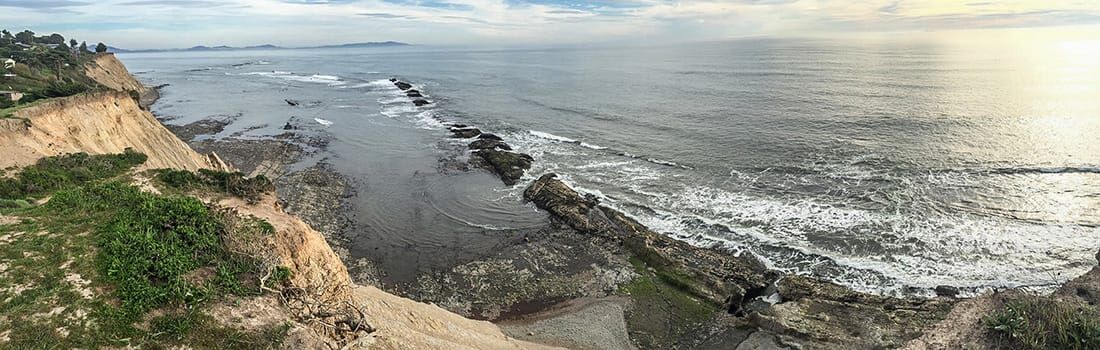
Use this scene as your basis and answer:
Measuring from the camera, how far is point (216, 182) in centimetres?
1647

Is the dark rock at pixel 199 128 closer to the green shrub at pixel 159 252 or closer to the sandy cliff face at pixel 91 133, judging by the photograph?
the sandy cliff face at pixel 91 133

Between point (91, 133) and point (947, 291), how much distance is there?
3805 centimetres

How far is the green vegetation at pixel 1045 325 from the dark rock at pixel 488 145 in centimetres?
3645

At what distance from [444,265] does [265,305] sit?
1400 centimetres

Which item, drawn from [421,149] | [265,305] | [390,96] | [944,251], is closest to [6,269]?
[265,305]

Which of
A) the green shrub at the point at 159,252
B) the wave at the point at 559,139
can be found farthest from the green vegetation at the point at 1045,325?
the wave at the point at 559,139

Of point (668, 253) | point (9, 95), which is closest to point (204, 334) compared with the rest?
point (668, 253)

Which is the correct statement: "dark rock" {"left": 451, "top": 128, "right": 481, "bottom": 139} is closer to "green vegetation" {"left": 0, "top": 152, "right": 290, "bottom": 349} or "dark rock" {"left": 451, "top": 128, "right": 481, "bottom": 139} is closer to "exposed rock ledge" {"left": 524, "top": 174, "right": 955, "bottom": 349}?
"exposed rock ledge" {"left": 524, "top": 174, "right": 955, "bottom": 349}

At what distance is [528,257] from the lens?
2422 cm

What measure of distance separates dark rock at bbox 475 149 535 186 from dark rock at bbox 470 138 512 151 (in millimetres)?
1770

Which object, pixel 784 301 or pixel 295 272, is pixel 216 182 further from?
pixel 784 301

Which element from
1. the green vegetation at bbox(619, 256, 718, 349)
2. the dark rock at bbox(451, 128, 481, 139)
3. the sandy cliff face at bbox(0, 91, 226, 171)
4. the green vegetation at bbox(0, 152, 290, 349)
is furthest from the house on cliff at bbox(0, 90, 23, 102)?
the green vegetation at bbox(619, 256, 718, 349)

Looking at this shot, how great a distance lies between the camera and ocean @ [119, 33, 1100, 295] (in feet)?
78.7

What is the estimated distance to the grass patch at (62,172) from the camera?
1459cm
